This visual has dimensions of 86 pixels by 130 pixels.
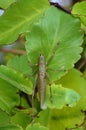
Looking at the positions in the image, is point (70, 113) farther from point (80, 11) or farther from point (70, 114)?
point (80, 11)

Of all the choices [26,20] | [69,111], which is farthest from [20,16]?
[69,111]

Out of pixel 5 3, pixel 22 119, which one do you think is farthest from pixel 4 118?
pixel 5 3

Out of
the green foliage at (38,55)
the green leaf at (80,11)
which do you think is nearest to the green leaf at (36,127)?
the green foliage at (38,55)

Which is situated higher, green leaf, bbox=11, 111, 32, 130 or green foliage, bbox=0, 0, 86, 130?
green foliage, bbox=0, 0, 86, 130

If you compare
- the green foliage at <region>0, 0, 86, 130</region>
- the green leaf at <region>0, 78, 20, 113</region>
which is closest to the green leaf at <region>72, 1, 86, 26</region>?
the green foliage at <region>0, 0, 86, 130</region>

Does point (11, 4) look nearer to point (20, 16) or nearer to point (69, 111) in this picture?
point (20, 16)

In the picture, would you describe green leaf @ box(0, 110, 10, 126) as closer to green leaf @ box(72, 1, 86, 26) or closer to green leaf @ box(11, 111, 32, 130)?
green leaf @ box(11, 111, 32, 130)

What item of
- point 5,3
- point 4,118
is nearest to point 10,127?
point 4,118

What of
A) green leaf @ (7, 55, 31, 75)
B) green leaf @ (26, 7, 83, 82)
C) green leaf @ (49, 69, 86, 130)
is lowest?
green leaf @ (49, 69, 86, 130)
